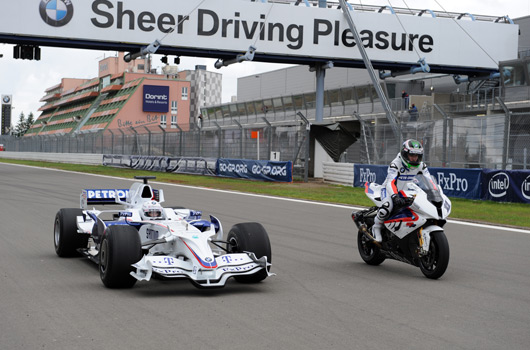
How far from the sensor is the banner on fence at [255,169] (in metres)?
29.5

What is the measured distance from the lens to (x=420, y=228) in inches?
315

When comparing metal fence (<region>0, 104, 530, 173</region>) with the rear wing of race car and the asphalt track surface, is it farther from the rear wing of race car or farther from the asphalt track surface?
the rear wing of race car

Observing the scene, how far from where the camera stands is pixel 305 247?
10.3 metres

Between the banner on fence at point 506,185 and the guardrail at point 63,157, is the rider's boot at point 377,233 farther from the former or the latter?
the guardrail at point 63,157

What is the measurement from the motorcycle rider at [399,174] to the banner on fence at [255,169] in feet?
66.9

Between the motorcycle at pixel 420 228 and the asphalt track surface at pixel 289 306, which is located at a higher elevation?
the motorcycle at pixel 420 228

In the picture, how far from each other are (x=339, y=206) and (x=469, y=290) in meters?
11.2

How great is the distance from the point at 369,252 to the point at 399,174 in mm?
1074

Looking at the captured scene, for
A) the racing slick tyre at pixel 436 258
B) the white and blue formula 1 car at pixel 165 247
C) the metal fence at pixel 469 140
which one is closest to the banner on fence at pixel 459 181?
the metal fence at pixel 469 140

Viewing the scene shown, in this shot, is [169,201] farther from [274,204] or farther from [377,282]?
[377,282]

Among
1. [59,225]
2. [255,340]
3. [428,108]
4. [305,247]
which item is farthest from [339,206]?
[428,108]

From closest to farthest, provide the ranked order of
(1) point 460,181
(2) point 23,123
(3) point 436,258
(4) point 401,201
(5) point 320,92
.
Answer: (3) point 436,258
(4) point 401,201
(1) point 460,181
(5) point 320,92
(2) point 23,123

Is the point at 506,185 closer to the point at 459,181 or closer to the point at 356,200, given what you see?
the point at 459,181

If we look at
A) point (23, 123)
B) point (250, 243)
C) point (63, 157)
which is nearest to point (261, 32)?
point (63, 157)
